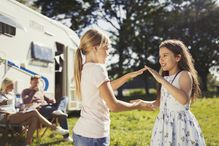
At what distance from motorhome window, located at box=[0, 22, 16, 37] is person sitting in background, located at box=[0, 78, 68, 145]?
3.07ft

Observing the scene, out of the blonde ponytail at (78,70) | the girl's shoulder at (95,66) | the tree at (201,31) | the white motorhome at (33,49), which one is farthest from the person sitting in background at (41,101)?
the tree at (201,31)

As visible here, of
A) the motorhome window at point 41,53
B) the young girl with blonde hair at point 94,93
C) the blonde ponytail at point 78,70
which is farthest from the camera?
the motorhome window at point 41,53

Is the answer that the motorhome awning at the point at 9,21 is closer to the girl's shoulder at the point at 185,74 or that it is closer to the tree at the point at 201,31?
the girl's shoulder at the point at 185,74

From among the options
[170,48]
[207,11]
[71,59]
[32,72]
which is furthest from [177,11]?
[170,48]

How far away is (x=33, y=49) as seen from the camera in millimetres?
7988

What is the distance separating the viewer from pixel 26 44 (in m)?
7.77

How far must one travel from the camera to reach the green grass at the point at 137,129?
22.7 ft

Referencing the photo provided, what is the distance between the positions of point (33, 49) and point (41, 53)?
1.12 ft

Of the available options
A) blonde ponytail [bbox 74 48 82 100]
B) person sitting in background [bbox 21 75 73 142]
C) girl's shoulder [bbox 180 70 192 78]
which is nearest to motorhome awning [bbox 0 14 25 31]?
person sitting in background [bbox 21 75 73 142]

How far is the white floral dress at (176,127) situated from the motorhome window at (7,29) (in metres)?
4.30

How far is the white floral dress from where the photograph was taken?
133 inches

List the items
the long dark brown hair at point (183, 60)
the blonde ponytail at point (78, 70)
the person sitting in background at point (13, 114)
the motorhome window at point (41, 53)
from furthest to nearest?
1. the motorhome window at point (41, 53)
2. the person sitting in background at point (13, 114)
3. the long dark brown hair at point (183, 60)
4. the blonde ponytail at point (78, 70)

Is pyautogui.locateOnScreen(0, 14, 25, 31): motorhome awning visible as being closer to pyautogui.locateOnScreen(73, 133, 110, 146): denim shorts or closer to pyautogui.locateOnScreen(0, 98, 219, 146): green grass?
pyautogui.locateOnScreen(0, 98, 219, 146): green grass

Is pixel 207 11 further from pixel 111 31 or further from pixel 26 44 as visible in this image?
pixel 26 44
